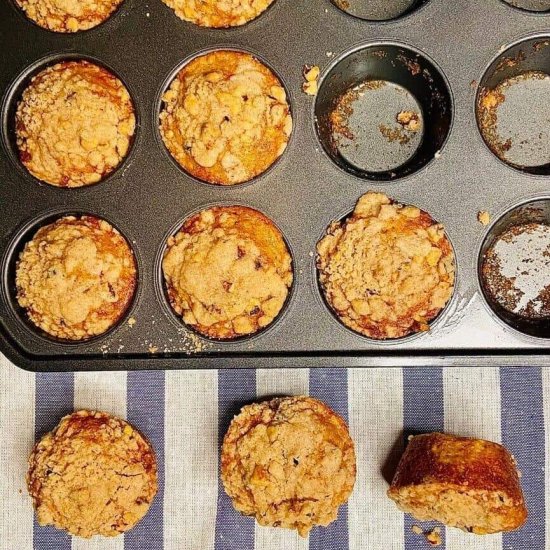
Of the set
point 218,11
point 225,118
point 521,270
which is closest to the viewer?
point 225,118

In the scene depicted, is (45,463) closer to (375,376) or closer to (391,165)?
(375,376)

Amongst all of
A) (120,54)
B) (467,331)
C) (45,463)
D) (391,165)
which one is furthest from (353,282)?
(45,463)

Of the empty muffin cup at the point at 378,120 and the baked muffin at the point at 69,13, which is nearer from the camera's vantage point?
the baked muffin at the point at 69,13

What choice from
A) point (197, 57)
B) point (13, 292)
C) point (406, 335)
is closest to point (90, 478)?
point (13, 292)

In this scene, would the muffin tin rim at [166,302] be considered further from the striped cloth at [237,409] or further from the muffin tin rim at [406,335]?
the striped cloth at [237,409]

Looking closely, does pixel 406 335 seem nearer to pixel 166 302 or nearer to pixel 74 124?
pixel 166 302

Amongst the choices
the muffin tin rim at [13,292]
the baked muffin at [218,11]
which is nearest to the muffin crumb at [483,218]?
the baked muffin at [218,11]

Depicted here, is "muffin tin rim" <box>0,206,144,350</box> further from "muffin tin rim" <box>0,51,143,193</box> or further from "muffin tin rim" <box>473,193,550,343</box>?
"muffin tin rim" <box>473,193,550,343</box>
